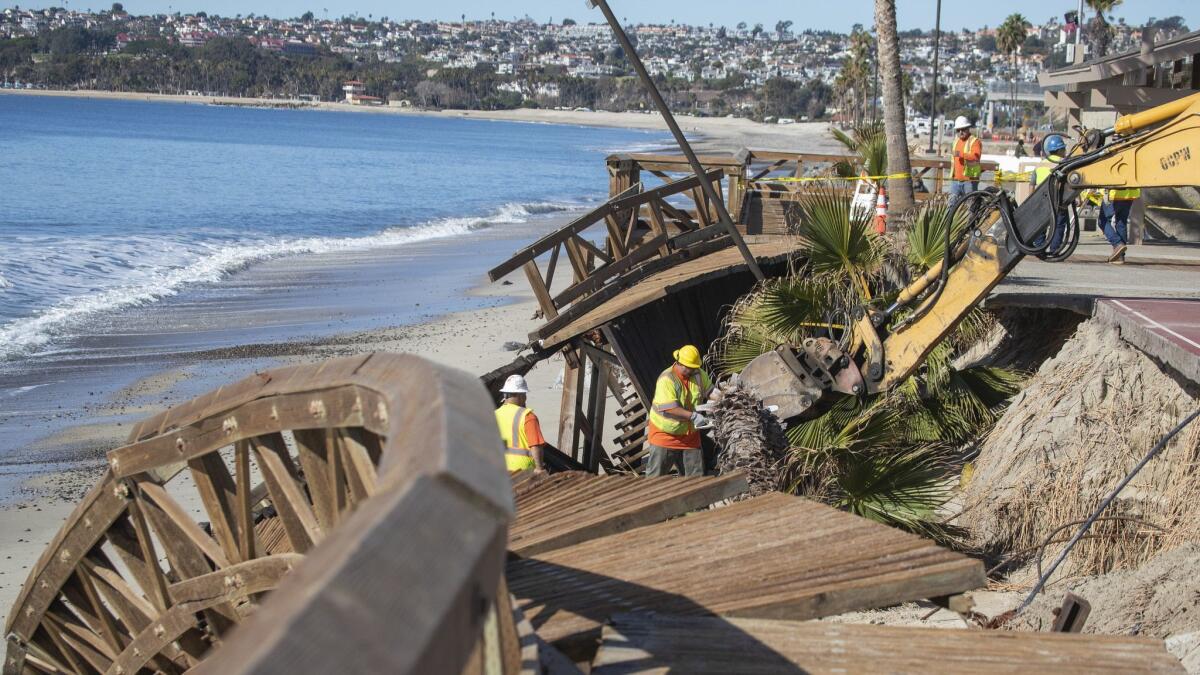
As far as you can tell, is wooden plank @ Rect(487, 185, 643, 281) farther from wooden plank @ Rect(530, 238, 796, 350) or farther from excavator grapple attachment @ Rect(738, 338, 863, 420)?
excavator grapple attachment @ Rect(738, 338, 863, 420)

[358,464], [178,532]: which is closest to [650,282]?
[178,532]

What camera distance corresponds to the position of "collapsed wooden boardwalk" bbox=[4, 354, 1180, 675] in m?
1.67

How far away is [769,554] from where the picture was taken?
15.6 feet

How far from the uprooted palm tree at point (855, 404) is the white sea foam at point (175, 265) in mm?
15755

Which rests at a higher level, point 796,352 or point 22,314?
point 796,352

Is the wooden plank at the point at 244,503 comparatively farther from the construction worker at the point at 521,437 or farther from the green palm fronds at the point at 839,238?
the green palm fronds at the point at 839,238

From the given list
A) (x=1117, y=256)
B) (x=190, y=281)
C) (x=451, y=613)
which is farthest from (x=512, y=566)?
(x=190, y=281)

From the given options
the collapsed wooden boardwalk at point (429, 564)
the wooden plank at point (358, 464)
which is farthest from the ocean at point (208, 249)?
the wooden plank at point (358, 464)

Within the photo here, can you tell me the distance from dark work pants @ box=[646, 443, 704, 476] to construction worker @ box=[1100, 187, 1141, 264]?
7384 millimetres

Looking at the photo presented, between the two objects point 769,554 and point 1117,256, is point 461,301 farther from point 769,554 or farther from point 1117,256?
point 769,554

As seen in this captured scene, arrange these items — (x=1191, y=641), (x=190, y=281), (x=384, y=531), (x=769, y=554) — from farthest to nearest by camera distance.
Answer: (x=190, y=281), (x=1191, y=641), (x=769, y=554), (x=384, y=531)

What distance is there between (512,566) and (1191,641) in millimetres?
4020

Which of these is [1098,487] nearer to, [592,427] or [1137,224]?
Result: [592,427]

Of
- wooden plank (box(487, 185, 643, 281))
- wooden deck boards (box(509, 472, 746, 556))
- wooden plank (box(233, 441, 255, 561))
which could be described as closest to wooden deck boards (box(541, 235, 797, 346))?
wooden plank (box(487, 185, 643, 281))
